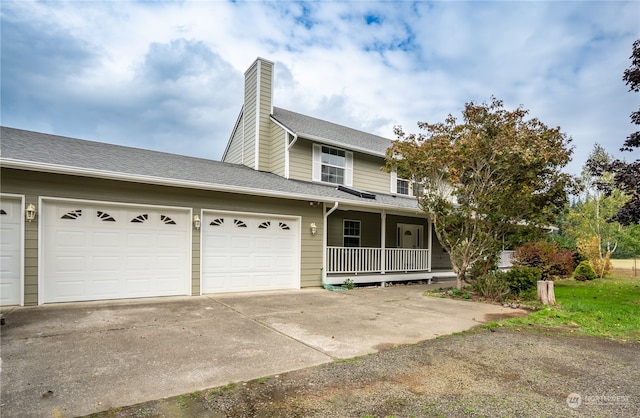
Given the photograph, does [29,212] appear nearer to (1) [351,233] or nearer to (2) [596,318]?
(1) [351,233]

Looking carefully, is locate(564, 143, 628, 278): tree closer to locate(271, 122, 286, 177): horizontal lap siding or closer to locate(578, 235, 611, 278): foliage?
locate(578, 235, 611, 278): foliage

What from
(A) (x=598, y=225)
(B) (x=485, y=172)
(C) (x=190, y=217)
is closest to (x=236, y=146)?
(C) (x=190, y=217)

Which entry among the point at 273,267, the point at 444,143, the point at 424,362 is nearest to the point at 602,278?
the point at 444,143

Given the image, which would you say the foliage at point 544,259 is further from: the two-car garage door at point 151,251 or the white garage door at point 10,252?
the white garage door at point 10,252

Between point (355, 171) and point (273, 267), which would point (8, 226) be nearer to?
point (273, 267)

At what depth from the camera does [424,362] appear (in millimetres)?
4102

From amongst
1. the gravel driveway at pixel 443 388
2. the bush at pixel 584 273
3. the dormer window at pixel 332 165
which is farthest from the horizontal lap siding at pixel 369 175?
the gravel driveway at pixel 443 388

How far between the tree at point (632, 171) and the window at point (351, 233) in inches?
304

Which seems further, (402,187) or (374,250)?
(402,187)

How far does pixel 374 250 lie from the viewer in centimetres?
1223

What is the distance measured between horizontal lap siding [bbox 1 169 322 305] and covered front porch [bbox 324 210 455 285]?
2.43ft

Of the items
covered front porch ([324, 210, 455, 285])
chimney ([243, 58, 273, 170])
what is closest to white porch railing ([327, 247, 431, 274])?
covered front porch ([324, 210, 455, 285])

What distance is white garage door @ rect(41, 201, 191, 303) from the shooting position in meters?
7.07
